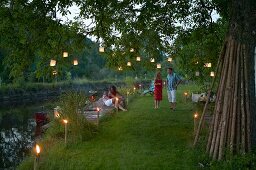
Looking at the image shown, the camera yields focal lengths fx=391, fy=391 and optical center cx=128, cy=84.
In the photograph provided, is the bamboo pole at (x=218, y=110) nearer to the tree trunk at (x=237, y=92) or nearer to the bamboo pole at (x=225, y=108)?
the tree trunk at (x=237, y=92)

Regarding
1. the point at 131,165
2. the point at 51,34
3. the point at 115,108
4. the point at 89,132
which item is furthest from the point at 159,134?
the point at 115,108

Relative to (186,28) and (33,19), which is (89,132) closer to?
(33,19)

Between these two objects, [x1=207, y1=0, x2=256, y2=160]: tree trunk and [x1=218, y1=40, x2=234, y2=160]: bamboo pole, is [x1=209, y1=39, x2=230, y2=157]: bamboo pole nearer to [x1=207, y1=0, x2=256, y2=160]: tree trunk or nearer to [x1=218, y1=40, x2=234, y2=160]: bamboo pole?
[x1=207, y1=0, x2=256, y2=160]: tree trunk

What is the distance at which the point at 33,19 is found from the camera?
30.4 feet

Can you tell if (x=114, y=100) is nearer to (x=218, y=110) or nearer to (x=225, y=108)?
(x=218, y=110)

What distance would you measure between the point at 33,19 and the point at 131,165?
13.9 feet

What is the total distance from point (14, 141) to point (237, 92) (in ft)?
29.0

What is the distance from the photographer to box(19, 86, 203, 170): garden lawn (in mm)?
7711

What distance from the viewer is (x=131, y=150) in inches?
344

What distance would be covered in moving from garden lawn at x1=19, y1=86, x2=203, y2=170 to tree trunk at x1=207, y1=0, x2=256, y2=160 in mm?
764

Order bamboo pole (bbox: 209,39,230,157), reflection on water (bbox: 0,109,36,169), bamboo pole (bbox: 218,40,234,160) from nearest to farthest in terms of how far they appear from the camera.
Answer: bamboo pole (bbox: 218,40,234,160) → bamboo pole (bbox: 209,39,230,157) → reflection on water (bbox: 0,109,36,169)

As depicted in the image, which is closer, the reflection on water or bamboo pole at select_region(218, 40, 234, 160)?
bamboo pole at select_region(218, 40, 234, 160)

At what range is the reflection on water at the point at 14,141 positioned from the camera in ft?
36.7

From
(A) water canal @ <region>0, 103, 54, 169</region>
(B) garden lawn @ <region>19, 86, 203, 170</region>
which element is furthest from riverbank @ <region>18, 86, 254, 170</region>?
(A) water canal @ <region>0, 103, 54, 169</region>
